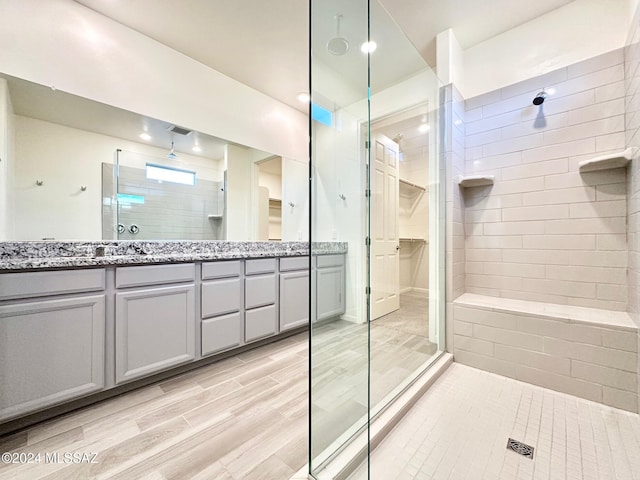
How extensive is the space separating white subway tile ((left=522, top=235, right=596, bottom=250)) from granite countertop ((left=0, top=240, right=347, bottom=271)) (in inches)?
58.4

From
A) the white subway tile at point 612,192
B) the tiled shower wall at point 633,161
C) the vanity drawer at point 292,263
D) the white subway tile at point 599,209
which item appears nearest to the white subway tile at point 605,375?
the tiled shower wall at point 633,161

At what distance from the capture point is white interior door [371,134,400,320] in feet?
9.31

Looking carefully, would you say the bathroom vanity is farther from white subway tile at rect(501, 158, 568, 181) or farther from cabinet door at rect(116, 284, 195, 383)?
white subway tile at rect(501, 158, 568, 181)

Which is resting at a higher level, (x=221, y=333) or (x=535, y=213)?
(x=535, y=213)

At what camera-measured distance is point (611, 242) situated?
179cm

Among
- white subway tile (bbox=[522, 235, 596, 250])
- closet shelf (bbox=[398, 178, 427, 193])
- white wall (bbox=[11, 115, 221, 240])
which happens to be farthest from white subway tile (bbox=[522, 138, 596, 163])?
white wall (bbox=[11, 115, 221, 240])

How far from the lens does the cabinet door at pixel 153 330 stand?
5.18 ft

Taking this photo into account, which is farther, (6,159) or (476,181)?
(476,181)

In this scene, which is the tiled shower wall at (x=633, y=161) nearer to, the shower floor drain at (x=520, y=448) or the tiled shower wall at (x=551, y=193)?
the tiled shower wall at (x=551, y=193)

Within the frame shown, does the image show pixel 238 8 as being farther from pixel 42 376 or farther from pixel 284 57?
pixel 42 376

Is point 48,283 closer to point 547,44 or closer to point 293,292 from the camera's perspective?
point 293,292

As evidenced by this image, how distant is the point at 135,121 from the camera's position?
2.03 m

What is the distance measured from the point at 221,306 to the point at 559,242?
8.67ft

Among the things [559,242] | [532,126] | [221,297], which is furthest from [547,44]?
[221,297]
